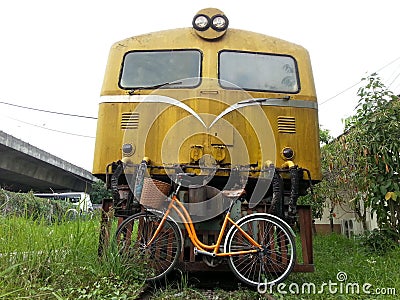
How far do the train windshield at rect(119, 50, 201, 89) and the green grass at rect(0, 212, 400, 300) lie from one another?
1745 millimetres

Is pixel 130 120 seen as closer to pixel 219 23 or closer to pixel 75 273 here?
pixel 219 23

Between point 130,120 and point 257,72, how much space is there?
1.67 metres

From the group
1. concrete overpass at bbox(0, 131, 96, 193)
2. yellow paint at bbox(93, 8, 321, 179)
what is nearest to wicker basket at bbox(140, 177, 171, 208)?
yellow paint at bbox(93, 8, 321, 179)

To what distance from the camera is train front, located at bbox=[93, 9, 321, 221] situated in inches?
190

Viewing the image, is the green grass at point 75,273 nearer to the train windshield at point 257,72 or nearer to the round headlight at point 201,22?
the train windshield at point 257,72

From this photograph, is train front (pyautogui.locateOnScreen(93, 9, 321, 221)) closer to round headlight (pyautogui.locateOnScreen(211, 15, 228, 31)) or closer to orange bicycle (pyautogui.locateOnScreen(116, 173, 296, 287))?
round headlight (pyautogui.locateOnScreen(211, 15, 228, 31))

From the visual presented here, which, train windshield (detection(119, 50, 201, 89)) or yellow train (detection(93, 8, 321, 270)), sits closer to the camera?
yellow train (detection(93, 8, 321, 270))

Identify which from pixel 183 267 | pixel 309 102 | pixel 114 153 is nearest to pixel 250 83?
pixel 309 102

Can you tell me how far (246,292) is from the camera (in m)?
4.09

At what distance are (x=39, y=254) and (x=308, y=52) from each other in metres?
4.09

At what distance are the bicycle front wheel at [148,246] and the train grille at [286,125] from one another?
173 cm

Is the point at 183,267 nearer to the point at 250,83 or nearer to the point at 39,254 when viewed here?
the point at 39,254

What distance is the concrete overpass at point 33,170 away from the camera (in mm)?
16797

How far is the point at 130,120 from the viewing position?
5051mm
